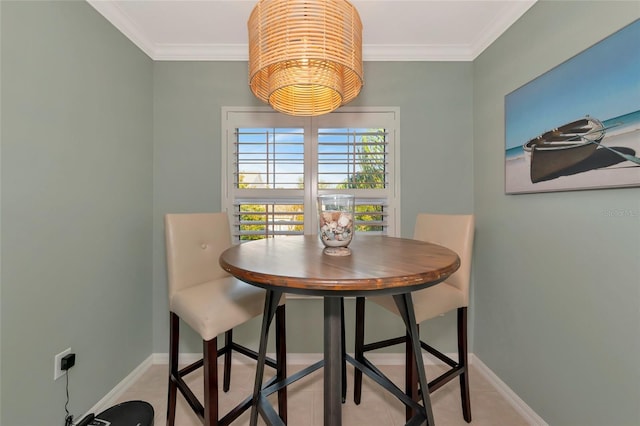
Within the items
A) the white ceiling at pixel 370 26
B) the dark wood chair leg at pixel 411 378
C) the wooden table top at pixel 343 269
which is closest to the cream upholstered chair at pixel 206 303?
the wooden table top at pixel 343 269

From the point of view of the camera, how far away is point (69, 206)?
1.41 m

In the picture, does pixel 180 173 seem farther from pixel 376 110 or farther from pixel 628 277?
pixel 628 277

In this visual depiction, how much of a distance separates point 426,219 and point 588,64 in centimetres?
105

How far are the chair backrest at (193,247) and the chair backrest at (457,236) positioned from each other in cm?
135

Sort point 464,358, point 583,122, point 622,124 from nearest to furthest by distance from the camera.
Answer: point 622,124
point 583,122
point 464,358

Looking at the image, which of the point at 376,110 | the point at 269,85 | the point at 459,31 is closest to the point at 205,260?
the point at 269,85

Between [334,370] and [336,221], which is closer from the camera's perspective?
[334,370]

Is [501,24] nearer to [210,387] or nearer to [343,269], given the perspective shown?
[343,269]

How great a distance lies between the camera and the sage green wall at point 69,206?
1161 mm

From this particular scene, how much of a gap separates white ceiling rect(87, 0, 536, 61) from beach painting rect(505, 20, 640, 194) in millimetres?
597

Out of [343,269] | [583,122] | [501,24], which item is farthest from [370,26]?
[343,269]

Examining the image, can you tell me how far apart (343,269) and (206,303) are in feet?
2.53

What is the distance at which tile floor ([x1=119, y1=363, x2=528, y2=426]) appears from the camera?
60.6 inches

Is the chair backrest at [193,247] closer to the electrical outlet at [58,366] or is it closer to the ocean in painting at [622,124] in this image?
the electrical outlet at [58,366]
